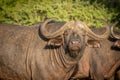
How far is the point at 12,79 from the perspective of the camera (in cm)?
706

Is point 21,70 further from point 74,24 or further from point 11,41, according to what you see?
point 74,24

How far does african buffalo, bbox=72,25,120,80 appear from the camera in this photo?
7.45m

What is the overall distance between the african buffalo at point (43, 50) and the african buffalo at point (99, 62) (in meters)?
0.63

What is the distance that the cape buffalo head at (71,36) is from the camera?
6.09 metres

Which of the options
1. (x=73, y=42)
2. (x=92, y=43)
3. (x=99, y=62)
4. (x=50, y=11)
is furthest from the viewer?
(x=50, y=11)

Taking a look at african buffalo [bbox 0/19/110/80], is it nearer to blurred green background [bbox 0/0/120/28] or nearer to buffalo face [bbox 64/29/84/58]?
buffalo face [bbox 64/29/84/58]

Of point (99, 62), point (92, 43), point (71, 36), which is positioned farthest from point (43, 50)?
point (99, 62)

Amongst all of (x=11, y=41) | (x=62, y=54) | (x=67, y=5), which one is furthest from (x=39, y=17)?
(x=62, y=54)

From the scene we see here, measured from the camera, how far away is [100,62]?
7.45m

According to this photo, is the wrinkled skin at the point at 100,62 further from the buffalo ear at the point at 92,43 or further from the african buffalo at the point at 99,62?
the buffalo ear at the point at 92,43

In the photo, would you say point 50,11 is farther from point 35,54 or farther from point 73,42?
point 73,42

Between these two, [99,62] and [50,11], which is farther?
[50,11]

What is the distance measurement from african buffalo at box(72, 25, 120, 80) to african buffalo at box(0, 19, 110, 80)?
626mm

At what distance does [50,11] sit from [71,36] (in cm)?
395
